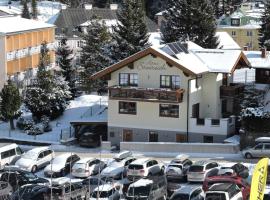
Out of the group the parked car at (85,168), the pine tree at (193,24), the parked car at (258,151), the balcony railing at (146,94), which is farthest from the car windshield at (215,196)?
the pine tree at (193,24)

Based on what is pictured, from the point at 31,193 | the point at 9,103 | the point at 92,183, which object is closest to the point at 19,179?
the point at 31,193

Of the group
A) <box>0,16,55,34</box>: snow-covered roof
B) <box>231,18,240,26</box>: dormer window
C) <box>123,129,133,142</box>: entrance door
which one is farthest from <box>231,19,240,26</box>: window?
<box>123,129,133,142</box>: entrance door

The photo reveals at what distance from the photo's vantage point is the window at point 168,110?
51656mm

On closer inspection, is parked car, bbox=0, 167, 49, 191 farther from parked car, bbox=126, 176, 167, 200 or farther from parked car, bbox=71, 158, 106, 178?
parked car, bbox=126, 176, 167, 200

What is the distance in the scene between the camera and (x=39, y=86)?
60125mm

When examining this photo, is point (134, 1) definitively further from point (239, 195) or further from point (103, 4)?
point (103, 4)

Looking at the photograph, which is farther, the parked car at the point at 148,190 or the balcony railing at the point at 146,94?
the balcony railing at the point at 146,94

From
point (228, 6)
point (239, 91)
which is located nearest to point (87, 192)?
point (239, 91)

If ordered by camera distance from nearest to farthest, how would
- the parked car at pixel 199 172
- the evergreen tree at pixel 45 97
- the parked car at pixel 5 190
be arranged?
1. the parked car at pixel 5 190
2. the parked car at pixel 199 172
3. the evergreen tree at pixel 45 97

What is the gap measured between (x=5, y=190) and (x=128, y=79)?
64.1 feet

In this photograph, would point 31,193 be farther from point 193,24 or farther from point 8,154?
point 193,24

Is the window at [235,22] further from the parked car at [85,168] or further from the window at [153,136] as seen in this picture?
the parked car at [85,168]

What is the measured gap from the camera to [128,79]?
2117 inches

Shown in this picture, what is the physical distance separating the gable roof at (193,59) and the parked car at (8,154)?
962 cm
